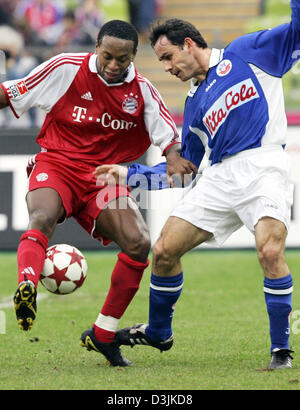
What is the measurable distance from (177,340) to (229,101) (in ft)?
6.97

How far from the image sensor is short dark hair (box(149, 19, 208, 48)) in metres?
5.96

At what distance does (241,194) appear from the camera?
5754 mm

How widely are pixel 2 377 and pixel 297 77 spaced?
884 cm

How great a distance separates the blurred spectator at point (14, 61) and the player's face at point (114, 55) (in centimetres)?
661

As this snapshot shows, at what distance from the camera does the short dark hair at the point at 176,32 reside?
5965 millimetres

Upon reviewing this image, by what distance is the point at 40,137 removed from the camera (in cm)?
660

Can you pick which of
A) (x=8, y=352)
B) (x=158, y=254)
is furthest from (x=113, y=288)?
(x=8, y=352)

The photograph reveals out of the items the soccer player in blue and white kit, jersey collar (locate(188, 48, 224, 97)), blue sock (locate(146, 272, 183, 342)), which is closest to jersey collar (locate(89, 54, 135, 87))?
the soccer player in blue and white kit

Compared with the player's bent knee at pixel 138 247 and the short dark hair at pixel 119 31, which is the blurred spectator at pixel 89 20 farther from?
the player's bent knee at pixel 138 247

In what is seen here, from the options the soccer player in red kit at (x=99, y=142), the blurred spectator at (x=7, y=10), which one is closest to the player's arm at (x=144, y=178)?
the soccer player in red kit at (x=99, y=142)

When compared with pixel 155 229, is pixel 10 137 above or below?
above

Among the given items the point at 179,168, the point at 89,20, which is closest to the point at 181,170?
the point at 179,168
